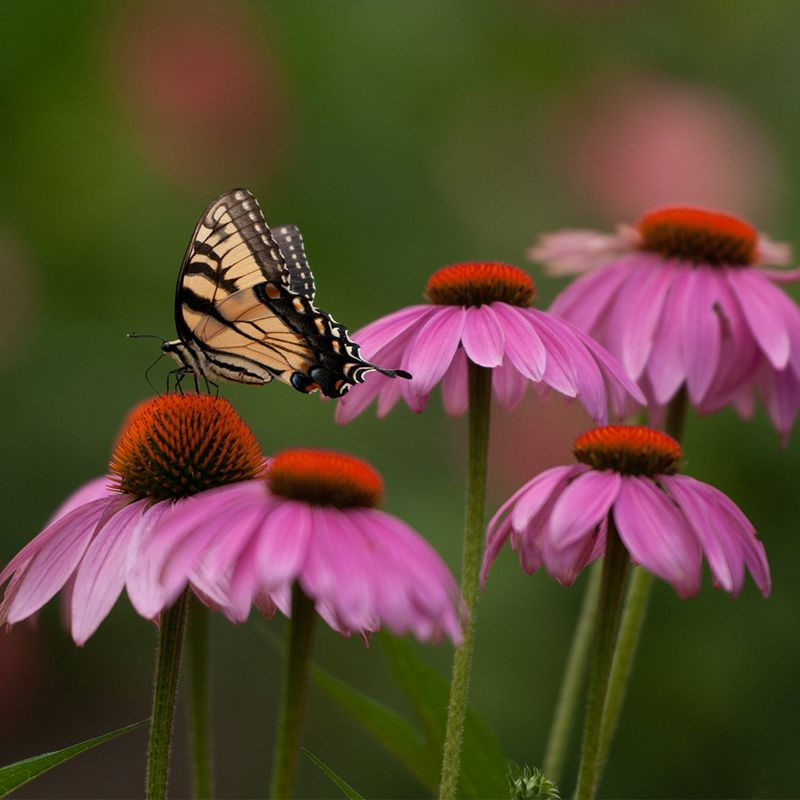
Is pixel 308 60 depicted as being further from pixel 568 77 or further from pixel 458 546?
pixel 458 546

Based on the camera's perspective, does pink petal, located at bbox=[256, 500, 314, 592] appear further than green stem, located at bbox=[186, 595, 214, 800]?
No

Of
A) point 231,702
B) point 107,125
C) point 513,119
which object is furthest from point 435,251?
point 231,702

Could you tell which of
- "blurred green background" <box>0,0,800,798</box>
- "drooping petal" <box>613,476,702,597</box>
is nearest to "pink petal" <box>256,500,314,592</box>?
"drooping petal" <box>613,476,702,597</box>

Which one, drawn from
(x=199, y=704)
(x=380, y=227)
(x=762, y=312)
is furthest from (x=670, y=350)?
(x=380, y=227)

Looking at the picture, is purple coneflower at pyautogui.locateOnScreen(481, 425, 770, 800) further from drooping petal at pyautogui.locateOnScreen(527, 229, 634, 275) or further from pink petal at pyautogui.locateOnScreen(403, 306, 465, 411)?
drooping petal at pyautogui.locateOnScreen(527, 229, 634, 275)

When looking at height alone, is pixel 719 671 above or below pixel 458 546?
below

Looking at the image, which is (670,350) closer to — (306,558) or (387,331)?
(387,331)

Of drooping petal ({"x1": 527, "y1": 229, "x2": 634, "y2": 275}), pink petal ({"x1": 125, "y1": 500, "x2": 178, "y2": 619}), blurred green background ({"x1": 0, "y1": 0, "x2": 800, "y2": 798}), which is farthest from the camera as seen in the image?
blurred green background ({"x1": 0, "y1": 0, "x2": 800, "y2": 798})
